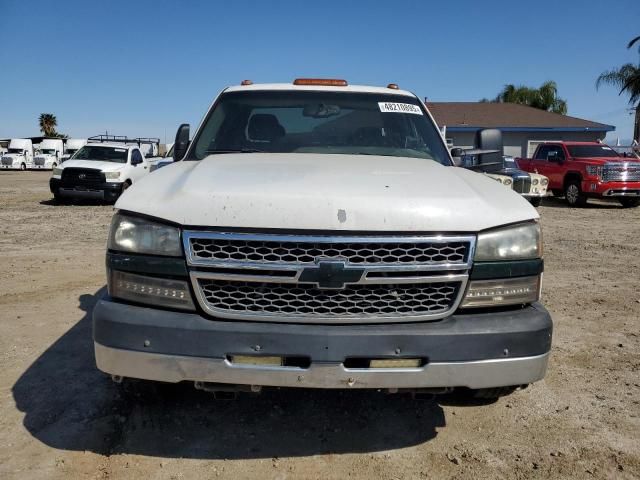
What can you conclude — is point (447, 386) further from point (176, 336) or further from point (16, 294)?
point (16, 294)

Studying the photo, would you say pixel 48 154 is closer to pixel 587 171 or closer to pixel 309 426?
pixel 587 171

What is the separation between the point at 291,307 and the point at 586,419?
200 centimetres

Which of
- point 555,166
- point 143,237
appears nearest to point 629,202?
point 555,166

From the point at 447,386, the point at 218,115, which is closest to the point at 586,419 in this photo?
the point at 447,386

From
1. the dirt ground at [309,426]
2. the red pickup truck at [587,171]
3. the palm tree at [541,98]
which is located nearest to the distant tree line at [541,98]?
the palm tree at [541,98]

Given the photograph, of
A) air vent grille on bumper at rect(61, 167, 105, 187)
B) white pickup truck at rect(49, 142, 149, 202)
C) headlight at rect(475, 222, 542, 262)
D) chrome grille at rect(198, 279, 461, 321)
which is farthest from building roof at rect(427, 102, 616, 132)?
chrome grille at rect(198, 279, 461, 321)

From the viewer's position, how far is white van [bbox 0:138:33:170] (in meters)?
44.3

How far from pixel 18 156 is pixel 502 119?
35993 millimetres

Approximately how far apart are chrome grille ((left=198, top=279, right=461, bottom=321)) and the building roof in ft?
107

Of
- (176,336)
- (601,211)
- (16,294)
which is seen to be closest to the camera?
(176,336)

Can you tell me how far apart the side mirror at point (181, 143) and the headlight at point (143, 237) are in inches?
67.9

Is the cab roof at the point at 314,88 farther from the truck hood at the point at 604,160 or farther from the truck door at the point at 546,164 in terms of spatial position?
the truck door at the point at 546,164

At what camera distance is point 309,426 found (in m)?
3.19

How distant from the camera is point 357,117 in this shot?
4168 millimetres
